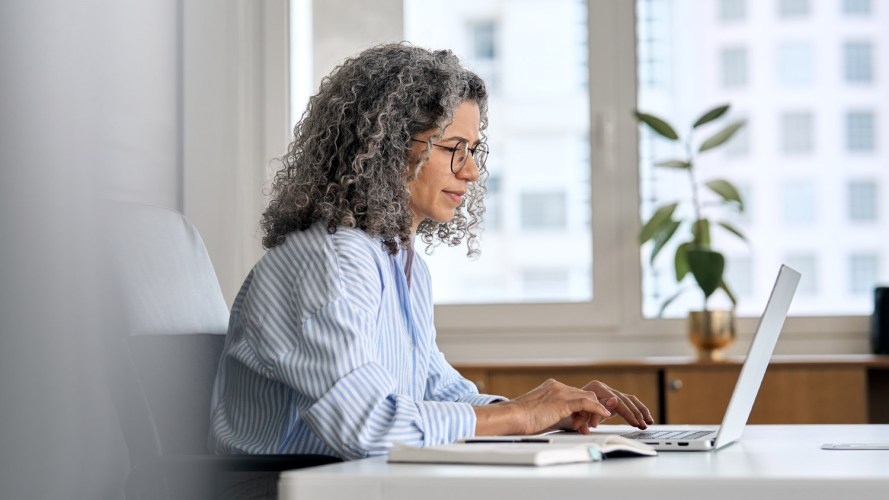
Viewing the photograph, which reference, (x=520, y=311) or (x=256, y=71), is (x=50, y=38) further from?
(x=520, y=311)

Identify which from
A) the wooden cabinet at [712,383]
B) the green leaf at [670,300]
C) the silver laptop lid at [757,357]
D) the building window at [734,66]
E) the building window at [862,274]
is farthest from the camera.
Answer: the building window at [734,66]

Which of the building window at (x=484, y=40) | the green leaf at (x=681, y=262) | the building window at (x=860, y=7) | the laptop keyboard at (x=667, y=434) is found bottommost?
the laptop keyboard at (x=667, y=434)

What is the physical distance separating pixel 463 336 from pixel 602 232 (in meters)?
0.60

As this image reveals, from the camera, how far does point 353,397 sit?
1318 mm

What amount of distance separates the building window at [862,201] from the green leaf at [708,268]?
71cm

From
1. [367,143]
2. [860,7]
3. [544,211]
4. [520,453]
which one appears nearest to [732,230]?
[544,211]

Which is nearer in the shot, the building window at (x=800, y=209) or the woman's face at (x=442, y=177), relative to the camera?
the woman's face at (x=442, y=177)

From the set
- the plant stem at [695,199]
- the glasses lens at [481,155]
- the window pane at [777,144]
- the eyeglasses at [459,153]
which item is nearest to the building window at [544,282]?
the window pane at [777,144]

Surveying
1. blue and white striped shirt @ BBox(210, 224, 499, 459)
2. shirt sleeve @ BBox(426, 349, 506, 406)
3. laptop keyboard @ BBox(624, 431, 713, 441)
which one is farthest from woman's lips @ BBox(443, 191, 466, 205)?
laptop keyboard @ BBox(624, 431, 713, 441)

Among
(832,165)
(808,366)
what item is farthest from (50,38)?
(832,165)

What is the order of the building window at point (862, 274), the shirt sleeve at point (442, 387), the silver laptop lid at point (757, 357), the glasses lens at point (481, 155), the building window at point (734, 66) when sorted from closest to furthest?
the silver laptop lid at point (757, 357), the shirt sleeve at point (442, 387), the glasses lens at point (481, 155), the building window at point (862, 274), the building window at point (734, 66)

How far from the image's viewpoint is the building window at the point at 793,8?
368cm

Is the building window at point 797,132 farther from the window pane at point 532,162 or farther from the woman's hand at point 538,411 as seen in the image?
the woman's hand at point 538,411

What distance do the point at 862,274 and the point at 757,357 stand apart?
244 cm
